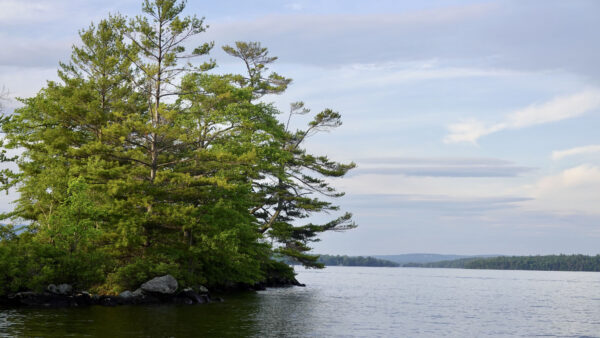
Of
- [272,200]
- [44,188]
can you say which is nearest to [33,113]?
[44,188]

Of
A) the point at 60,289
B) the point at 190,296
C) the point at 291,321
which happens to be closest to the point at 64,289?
the point at 60,289

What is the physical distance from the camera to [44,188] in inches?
1427

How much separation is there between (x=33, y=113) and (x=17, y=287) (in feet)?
62.1

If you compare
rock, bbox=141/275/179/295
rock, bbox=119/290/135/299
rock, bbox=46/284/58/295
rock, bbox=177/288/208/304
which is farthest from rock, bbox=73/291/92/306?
rock, bbox=177/288/208/304

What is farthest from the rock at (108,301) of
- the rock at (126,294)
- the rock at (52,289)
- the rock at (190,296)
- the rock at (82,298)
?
the rock at (190,296)

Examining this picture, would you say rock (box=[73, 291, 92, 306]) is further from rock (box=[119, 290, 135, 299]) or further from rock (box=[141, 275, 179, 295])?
rock (box=[141, 275, 179, 295])

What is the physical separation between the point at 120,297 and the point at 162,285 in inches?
98.0

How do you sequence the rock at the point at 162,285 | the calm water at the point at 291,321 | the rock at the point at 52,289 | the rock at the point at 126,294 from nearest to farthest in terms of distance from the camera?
the calm water at the point at 291,321 < the rock at the point at 52,289 < the rock at the point at 126,294 < the rock at the point at 162,285

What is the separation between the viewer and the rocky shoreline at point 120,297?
1212 inches

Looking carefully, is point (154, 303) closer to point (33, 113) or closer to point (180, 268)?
point (180, 268)

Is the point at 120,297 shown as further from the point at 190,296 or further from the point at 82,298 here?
the point at 190,296

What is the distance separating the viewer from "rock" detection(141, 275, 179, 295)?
34.0 metres

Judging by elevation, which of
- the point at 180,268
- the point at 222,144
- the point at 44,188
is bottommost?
the point at 180,268

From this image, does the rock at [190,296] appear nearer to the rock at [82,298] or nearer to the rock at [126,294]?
the rock at [126,294]
